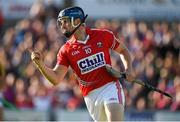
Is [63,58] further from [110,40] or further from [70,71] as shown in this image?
[70,71]

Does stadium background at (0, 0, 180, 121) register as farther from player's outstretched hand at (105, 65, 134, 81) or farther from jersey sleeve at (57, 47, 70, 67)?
player's outstretched hand at (105, 65, 134, 81)

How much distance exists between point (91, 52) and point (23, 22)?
9.80m

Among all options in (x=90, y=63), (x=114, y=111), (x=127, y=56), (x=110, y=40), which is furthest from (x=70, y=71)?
(x=114, y=111)

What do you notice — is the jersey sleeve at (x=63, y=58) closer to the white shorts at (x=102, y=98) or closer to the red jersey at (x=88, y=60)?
the red jersey at (x=88, y=60)

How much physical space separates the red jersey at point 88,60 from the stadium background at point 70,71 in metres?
5.18

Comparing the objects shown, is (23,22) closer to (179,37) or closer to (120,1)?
(120,1)

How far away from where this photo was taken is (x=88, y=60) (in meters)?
10.9

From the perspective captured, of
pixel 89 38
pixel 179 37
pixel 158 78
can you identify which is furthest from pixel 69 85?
pixel 89 38

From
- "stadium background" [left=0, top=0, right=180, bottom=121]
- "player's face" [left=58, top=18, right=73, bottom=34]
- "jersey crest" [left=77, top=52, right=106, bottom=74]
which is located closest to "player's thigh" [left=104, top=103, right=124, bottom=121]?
"jersey crest" [left=77, top=52, right=106, bottom=74]

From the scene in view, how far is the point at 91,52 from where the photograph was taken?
1100cm

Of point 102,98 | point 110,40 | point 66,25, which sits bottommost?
point 102,98

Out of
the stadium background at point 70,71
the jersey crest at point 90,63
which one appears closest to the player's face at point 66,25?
the jersey crest at point 90,63

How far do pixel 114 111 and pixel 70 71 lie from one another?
26.4 feet

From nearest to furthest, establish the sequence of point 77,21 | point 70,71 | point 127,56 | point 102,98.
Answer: point 102,98 → point 77,21 → point 127,56 → point 70,71
